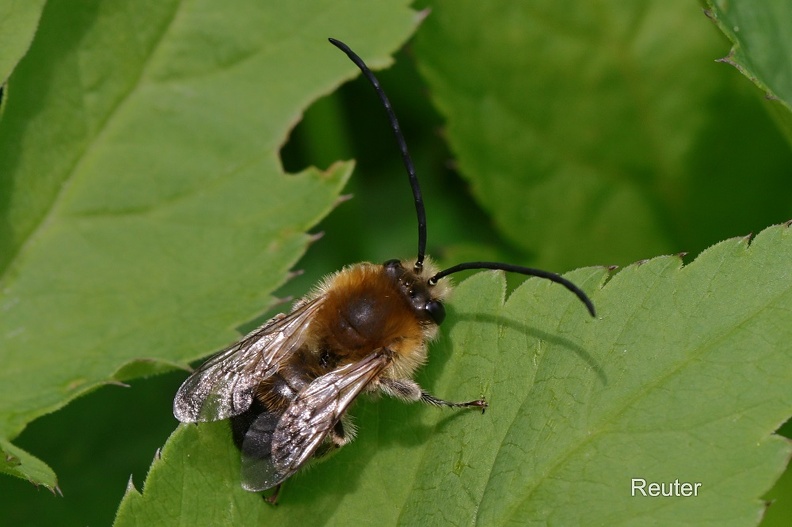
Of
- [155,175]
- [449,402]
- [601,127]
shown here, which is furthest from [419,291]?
[601,127]

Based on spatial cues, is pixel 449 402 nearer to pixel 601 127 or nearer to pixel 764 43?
pixel 764 43

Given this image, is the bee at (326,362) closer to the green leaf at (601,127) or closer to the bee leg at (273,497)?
the bee leg at (273,497)

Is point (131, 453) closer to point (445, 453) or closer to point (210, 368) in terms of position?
point (210, 368)

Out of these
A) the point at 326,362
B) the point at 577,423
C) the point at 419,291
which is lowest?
the point at 326,362

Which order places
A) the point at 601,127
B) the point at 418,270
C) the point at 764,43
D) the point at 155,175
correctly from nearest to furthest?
1. the point at 764,43
2. the point at 418,270
3. the point at 155,175
4. the point at 601,127

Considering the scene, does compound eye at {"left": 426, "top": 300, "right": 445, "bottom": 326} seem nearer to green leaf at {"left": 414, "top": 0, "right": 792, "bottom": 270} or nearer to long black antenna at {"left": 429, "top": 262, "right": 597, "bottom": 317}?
long black antenna at {"left": 429, "top": 262, "right": 597, "bottom": 317}

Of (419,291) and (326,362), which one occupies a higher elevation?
(419,291)

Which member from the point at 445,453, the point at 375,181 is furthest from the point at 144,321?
the point at 375,181
